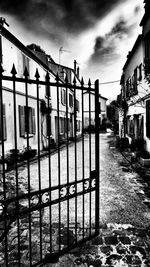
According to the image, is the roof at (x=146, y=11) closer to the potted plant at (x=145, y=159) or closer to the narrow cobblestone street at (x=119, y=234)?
the potted plant at (x=145, y=159)

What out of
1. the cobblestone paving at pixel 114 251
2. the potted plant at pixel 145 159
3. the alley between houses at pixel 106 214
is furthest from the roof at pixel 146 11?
the cobblestone paving at pixel 114 251

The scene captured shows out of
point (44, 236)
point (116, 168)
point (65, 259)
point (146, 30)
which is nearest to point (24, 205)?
point (44, 236)

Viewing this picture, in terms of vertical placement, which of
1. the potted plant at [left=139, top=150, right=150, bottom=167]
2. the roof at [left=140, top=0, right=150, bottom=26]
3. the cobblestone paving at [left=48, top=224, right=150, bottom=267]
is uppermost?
the roof at [left=140, top=0, right=150, bottom=26]

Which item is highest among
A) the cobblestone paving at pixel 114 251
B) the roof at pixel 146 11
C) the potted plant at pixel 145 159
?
the roof at pixel 146 11

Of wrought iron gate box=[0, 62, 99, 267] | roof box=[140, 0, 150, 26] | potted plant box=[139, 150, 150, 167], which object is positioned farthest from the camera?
roof box=[140, 0, 150, 26]


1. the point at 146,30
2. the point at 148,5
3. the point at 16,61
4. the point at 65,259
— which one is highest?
the point at 148,5

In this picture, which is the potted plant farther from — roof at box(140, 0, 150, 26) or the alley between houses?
roof at box(140, 0, 150, 26)

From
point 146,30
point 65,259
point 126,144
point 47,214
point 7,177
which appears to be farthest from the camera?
point 126,144

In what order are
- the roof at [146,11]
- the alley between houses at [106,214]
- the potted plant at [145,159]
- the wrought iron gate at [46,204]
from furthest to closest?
1. the roof at [146,11]
2. the potted plant at [145,159]
3. the alley between houses at [106,214]
4. the wrought iron gate at [46,204]

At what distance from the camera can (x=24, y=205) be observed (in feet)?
14.6

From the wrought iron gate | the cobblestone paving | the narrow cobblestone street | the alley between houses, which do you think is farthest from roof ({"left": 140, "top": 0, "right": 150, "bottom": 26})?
the cobblestone paving

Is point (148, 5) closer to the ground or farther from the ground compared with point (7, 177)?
farther from the ground

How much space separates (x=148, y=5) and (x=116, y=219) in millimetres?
8956

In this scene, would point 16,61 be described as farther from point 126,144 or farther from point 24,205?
point 126,144
